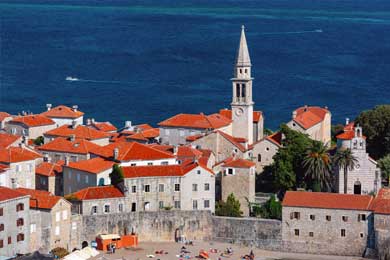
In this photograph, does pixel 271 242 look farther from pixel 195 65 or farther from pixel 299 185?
pixel 195 65

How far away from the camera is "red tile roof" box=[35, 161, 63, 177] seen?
75.8m

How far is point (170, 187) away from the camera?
71.7m

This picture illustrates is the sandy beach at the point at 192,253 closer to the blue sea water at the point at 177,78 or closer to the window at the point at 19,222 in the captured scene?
the window at the point at 19,222

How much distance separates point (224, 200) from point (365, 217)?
10.2 metres

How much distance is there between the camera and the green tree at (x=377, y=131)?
80.5 metres

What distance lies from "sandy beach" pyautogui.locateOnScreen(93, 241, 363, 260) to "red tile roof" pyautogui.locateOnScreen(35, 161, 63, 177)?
31.2ft

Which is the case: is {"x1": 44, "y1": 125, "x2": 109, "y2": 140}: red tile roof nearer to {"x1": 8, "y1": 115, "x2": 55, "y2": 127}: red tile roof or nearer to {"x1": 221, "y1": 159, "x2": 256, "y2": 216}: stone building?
{"x1": 8, "y1": 115, "x2": 55, "y2": 127}: red tile roof

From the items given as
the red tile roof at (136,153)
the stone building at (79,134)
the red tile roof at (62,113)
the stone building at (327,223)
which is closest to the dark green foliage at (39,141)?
the stone building at (79,134)

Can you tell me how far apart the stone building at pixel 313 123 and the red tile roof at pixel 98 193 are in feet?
58.2

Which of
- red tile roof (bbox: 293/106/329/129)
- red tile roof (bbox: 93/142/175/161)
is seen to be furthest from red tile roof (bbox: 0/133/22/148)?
red tile roof (bbox: 293/106/329/129)

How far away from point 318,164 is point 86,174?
1522 centimetres

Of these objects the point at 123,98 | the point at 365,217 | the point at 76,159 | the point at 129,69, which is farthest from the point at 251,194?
the point at 129,69

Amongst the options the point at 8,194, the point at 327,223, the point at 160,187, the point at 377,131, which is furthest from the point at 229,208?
the point at 377,131

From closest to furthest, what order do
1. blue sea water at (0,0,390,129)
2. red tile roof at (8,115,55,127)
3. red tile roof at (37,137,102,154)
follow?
red tile roof at (37,137,102,154), red tile roof at (8,115,55,127), blue sea water at (0,0,390,129)
